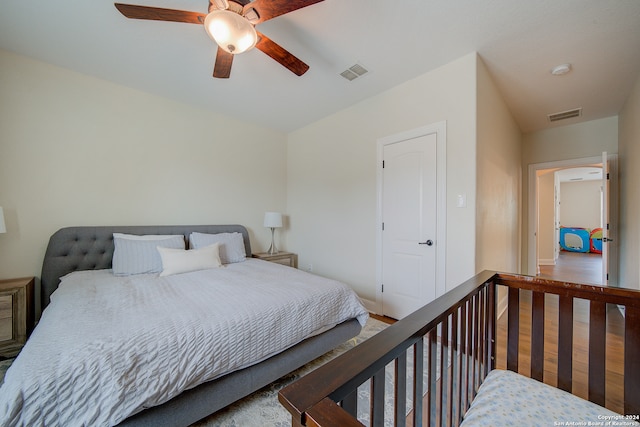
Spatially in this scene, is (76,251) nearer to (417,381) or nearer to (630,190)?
(417,381)

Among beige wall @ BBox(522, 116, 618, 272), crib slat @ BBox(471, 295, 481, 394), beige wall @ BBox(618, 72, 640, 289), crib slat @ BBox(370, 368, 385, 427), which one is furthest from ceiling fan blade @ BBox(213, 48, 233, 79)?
beige wall @ BBox(522, 116, 618, 272)

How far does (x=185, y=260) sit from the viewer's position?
7.93 ft

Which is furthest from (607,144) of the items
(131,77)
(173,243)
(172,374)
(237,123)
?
(131,77)

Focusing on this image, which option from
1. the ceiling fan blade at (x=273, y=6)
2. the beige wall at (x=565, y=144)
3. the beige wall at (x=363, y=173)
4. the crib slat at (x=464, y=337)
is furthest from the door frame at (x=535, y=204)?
the ceiling fan blade at (x=273, y=6)

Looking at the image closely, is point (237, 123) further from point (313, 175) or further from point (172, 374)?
point (172, 374)

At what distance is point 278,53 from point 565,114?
4047 mm

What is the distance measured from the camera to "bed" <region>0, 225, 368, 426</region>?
962 mm

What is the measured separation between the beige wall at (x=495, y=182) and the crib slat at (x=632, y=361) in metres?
1.11

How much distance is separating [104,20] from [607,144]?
19.5ft

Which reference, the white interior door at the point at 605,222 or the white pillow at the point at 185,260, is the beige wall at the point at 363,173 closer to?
the white pillow at the point at 185,260

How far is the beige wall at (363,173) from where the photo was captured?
2.26m

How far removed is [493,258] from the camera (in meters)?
2.67

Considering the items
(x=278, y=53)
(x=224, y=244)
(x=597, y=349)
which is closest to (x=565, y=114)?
(x=597, y=349)

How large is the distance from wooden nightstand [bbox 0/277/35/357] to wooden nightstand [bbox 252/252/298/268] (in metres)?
2.17
